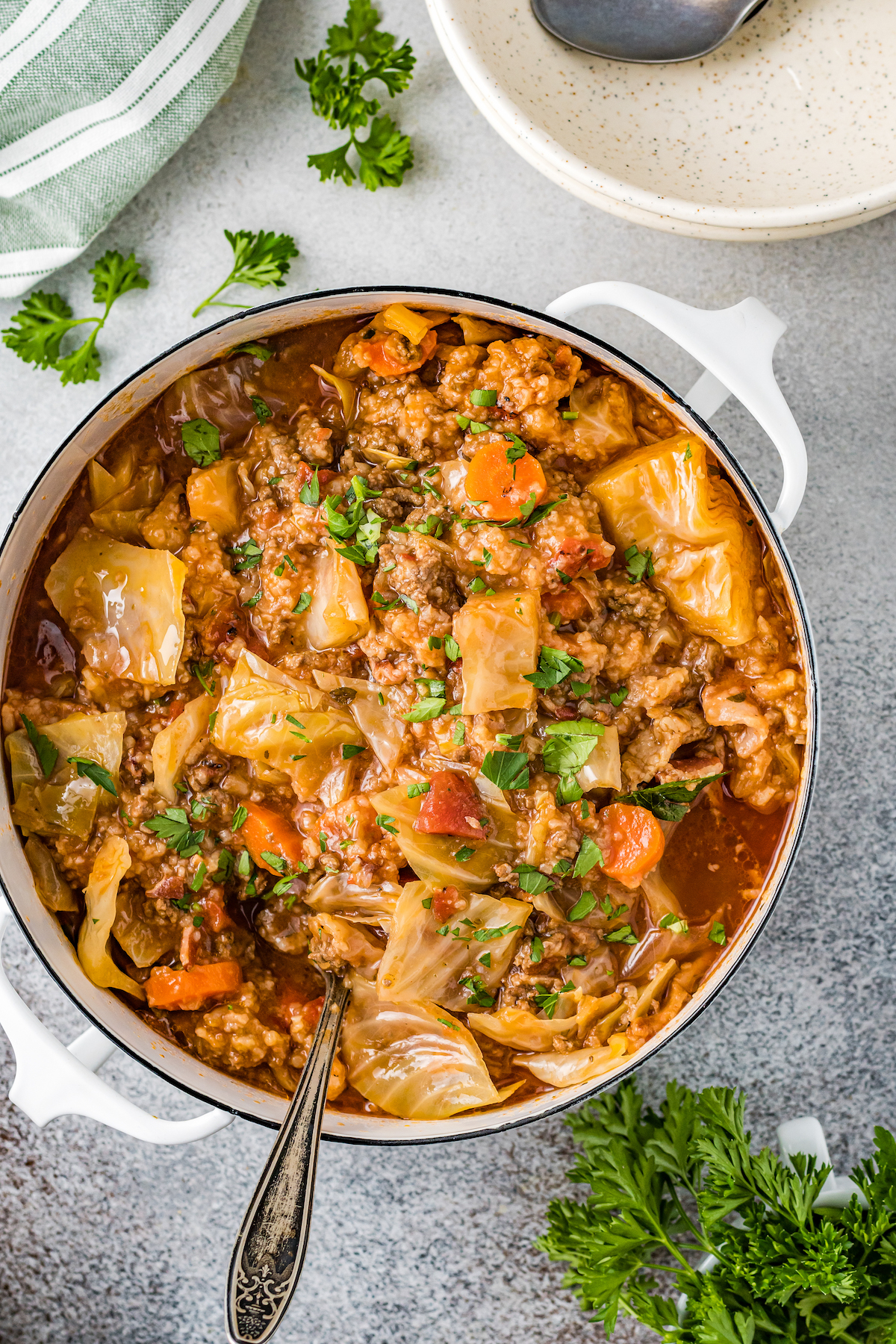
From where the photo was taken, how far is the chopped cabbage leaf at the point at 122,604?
2.84 m

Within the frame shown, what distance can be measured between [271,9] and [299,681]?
7.04 feet

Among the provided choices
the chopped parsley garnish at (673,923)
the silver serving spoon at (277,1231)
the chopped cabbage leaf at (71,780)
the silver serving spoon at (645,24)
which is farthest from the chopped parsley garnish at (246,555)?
the silver serving spoon at (645,24)

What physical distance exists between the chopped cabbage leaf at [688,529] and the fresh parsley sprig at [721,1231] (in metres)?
1.34

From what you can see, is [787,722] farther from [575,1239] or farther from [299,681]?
[575,1239]

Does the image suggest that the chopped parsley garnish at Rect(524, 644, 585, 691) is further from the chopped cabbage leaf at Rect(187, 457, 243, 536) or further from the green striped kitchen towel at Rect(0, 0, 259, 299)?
the green striped kitchen towel at Rect(0, 0, 259, 299)

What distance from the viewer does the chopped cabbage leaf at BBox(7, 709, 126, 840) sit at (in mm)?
2883

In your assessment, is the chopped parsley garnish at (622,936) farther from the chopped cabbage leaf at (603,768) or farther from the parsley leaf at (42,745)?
the parsley leaf at (42,745)

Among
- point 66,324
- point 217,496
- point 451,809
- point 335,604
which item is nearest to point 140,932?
point 451,809

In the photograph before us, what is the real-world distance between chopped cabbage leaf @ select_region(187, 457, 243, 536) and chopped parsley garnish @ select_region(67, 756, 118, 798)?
718 millimetres

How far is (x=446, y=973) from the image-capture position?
2838 millimetres

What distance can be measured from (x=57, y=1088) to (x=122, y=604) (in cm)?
129

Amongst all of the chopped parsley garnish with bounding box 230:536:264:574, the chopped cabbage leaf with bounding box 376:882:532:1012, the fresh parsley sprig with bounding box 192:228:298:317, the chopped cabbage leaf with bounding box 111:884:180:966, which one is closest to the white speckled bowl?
the fresh parsley sprig with bounding box 192:228:298:317

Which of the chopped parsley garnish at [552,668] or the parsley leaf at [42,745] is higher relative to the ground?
the parsley leaf at [42,745]

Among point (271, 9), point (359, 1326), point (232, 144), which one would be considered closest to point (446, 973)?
point (359, 1326)
